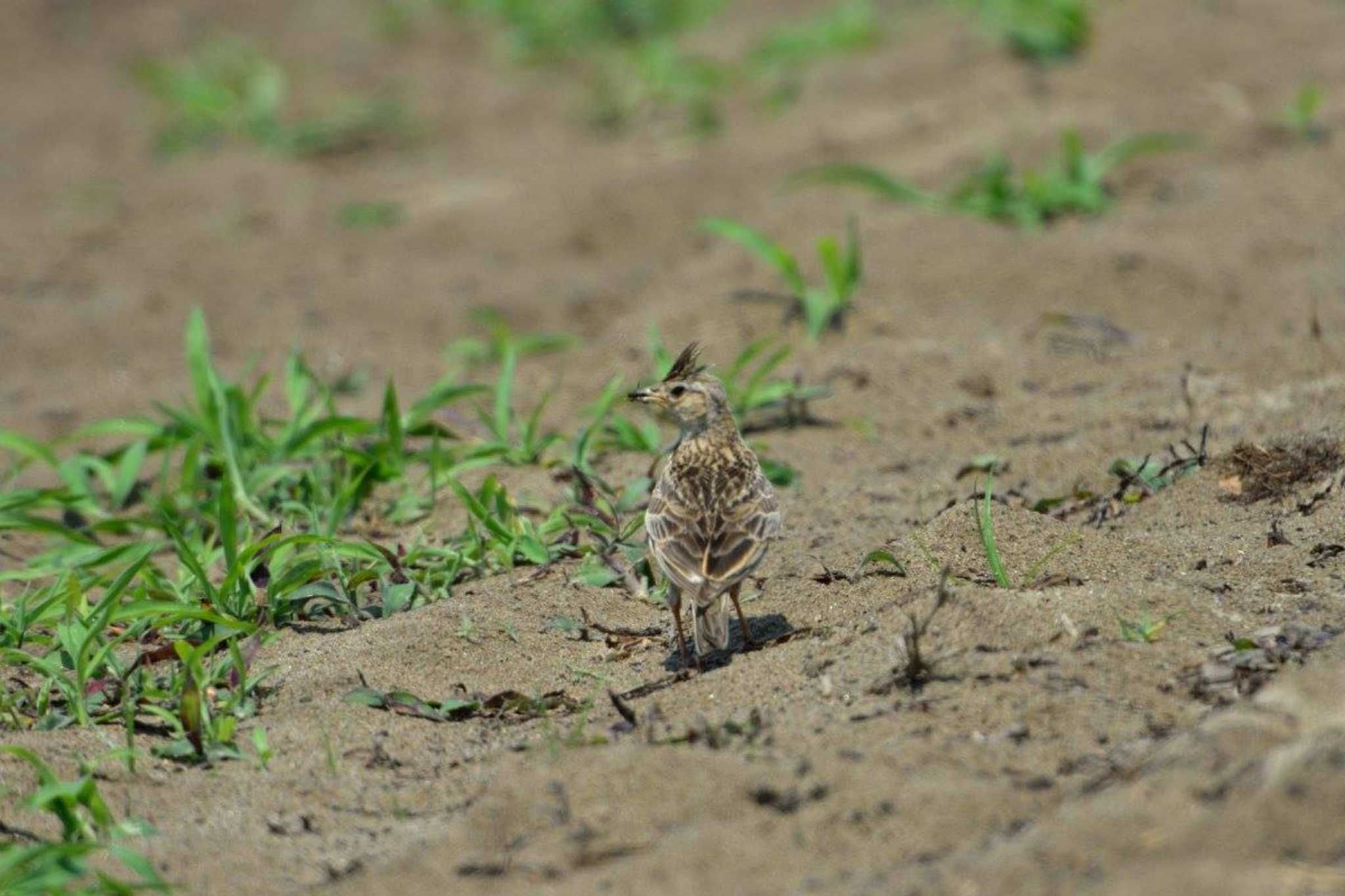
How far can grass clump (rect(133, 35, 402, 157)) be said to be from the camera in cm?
1340

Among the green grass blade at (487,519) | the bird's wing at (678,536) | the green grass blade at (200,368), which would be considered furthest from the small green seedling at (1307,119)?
the green grass blade at (200,368)

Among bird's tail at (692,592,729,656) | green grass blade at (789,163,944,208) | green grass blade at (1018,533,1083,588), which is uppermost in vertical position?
green grass blade at (789,163,944,208)

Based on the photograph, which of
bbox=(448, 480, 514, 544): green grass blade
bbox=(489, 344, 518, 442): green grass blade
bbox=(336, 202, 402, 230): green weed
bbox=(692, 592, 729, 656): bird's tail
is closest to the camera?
bbox=(692, 592, 729, 656): bird's tail

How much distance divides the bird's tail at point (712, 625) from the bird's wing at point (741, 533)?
0.08 meters

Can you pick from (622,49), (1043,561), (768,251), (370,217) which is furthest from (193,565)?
(622,49)

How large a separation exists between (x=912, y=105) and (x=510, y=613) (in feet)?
21.8

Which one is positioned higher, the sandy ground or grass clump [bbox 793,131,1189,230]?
grass clump [bbox 793,131,1189,230]

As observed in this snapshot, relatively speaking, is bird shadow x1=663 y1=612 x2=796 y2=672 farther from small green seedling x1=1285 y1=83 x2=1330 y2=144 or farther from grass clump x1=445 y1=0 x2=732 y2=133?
grass clump x1=445 y1=0 x2=732 y2=133

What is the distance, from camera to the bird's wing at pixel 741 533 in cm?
518

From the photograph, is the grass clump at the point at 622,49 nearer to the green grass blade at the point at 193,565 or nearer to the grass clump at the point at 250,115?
the grass clump at the point at 250,115

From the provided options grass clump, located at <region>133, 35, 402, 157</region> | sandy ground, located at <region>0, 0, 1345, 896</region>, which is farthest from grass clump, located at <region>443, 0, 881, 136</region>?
grass clump, located at <region>133, 35, 402, 157</region>

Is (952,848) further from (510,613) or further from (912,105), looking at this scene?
(912,105)

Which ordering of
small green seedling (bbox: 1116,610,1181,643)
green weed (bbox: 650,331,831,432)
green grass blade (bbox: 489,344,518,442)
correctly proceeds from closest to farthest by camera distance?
small green seedling (bbox: 1116,610,1181,643) < green grass blade (bbox: 489,344,518,442) < green weed (bbox: 650,331,831,432)

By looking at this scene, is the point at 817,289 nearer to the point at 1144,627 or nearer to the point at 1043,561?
the point at 1043,561
